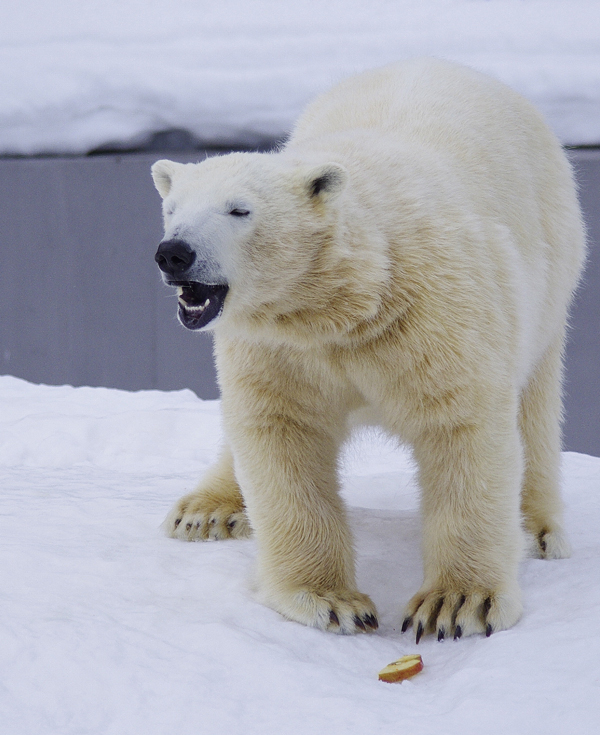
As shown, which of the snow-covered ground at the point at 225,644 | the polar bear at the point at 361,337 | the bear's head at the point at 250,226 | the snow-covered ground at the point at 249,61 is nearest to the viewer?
the snow-covered ground at the point at 225,644

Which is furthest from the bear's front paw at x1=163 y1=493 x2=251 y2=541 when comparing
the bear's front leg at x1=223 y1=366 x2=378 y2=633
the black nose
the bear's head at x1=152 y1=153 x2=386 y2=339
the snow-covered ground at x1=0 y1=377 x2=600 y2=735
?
the black nose

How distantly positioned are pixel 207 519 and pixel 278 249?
1.40 metres

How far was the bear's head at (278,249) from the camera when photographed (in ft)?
7.64

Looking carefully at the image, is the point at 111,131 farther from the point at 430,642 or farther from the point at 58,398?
the point at 430,642

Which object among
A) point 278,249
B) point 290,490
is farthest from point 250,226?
point 290,490

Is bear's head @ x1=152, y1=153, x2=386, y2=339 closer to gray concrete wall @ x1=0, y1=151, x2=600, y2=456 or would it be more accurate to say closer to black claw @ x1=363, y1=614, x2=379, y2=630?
black claw @ x1=363, y1=614, x2=379, y2=630

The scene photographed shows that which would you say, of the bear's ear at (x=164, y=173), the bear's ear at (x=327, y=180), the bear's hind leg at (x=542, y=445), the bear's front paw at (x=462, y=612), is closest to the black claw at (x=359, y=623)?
the bear's front paw at (x=462, y=612)

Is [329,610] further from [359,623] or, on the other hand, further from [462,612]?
[462,612]

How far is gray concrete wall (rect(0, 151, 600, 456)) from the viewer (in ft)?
21.9

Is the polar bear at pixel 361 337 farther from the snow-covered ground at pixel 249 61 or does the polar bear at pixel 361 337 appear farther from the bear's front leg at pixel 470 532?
the snow-covered ground at pixel 249 61

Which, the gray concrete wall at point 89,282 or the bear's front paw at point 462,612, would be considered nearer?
the bear's front paw at point 462,612

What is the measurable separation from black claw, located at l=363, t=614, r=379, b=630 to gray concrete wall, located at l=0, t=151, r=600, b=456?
412 cm

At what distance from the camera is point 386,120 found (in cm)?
315

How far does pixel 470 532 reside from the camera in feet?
8.54
